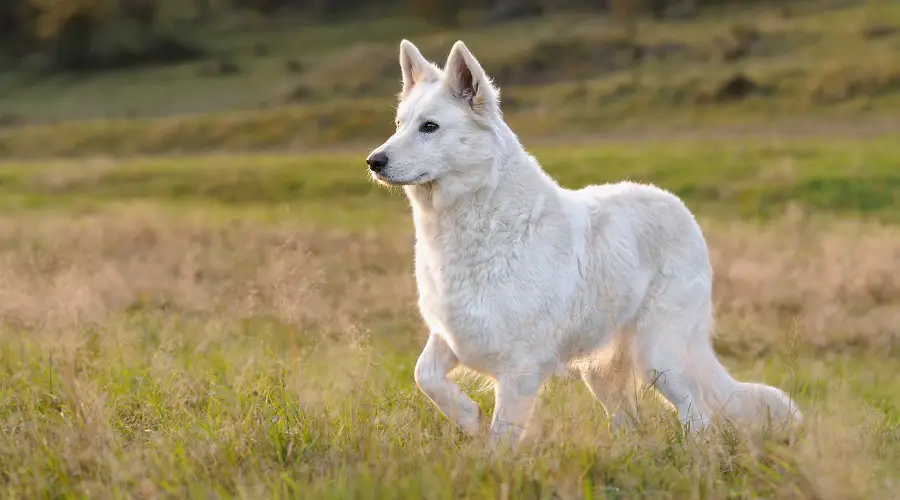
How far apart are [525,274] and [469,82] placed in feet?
3.55

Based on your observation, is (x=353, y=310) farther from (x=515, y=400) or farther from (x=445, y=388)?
(x=515, y=400)

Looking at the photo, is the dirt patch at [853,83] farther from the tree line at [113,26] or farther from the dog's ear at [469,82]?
the dog's ear at [469,82]

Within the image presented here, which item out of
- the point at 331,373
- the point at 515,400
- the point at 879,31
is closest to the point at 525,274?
the point at 515,400

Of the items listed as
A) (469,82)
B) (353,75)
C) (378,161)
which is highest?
(469,82)

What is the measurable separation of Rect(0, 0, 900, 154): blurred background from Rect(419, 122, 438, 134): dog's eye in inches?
1220

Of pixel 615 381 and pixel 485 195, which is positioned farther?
pixel 615 381

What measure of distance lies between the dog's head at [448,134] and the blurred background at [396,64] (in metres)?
30.9

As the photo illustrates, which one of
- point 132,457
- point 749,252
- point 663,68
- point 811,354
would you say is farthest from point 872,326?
point 663,68

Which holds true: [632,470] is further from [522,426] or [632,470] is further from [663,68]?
[663,68]

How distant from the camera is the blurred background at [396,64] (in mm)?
41031

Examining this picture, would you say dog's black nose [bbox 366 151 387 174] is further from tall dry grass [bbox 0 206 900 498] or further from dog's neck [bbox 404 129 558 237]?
tall dry grass [bbox 0 206 900 498]

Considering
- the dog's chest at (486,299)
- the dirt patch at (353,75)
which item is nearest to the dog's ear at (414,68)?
the dog's chest at (486,299)

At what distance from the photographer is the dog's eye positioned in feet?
17.0

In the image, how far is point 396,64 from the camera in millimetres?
56531
